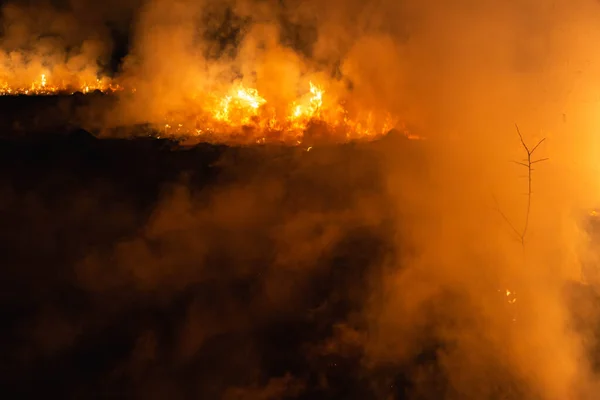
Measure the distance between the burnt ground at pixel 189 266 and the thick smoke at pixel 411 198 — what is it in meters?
0.04

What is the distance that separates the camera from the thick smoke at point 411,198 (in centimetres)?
461

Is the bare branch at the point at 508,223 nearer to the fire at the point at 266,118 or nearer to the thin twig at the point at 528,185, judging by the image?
the thin twig at the point at 528,185

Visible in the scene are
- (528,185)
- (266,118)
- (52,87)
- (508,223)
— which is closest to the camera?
(508,223)

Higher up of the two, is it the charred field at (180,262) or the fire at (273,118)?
the fire at (273,118)

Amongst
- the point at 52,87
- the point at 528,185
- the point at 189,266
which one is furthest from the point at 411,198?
the point at 52,87

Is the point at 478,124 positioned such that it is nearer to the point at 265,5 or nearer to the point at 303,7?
the point at 303,7

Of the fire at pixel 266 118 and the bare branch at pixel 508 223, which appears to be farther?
the fire at pixel 266 118

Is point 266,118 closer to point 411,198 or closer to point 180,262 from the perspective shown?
point 411,198

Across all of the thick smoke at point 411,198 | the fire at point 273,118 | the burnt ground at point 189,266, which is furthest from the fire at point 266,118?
the burnt ground at point 189,266

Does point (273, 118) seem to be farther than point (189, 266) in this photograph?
Yes

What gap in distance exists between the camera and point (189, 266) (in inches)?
202

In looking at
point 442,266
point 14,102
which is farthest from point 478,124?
point 14,102

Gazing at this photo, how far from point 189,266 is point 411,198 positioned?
3.06 meters

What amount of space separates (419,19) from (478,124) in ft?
6.69
